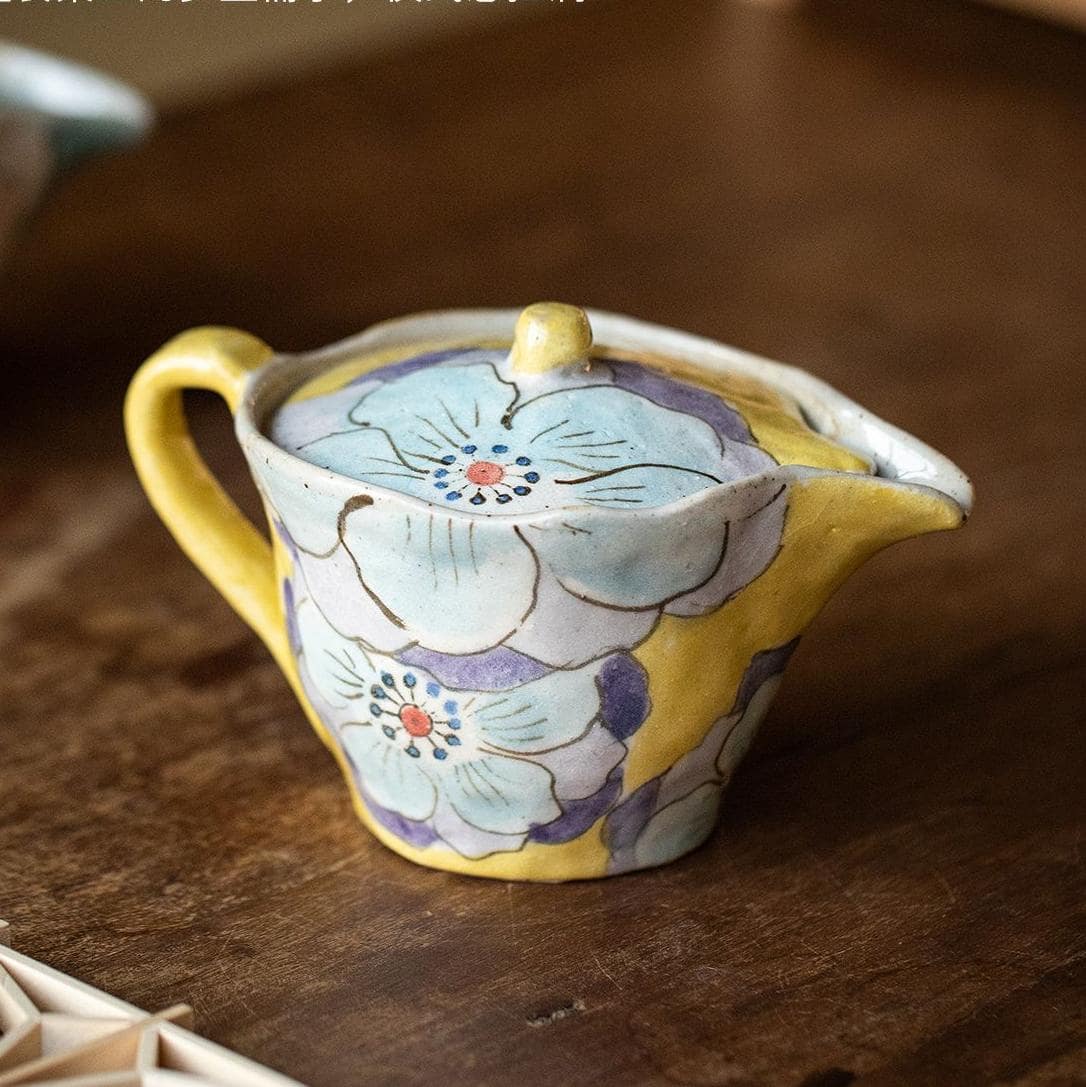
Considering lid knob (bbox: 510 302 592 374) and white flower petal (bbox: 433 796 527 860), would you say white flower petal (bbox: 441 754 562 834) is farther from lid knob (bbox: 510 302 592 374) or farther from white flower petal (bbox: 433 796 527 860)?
lid knob (bbox: 510 302 592 374)

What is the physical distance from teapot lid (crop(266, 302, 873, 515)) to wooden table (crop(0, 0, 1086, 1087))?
151mm

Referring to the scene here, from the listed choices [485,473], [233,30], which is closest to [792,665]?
[485,473]

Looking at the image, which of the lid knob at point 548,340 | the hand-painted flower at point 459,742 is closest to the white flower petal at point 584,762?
the hand-painted flower at point 459,742

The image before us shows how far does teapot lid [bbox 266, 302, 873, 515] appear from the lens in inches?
20.8

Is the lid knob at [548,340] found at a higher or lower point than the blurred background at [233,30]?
higher

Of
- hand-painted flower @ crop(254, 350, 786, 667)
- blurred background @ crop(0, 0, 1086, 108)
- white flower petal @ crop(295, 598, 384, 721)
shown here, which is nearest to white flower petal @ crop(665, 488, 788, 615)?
hand-painted flower @ crop(254, 350, 786, 667)

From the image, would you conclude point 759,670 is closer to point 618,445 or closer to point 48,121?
point 618,445

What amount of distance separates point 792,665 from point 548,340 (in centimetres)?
25

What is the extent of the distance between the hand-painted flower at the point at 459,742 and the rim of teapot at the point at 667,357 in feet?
0.20

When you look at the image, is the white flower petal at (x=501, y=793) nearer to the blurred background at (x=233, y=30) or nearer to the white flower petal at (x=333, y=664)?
the white flower petal at (x=333, y=664)

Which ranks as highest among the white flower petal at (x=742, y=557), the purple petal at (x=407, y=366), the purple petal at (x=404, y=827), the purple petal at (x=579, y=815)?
the purple petal at (x=407, y=366)

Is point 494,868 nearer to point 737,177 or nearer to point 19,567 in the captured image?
point 19,567

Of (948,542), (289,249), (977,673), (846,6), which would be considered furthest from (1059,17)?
(977,673)

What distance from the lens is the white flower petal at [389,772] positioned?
59cm
